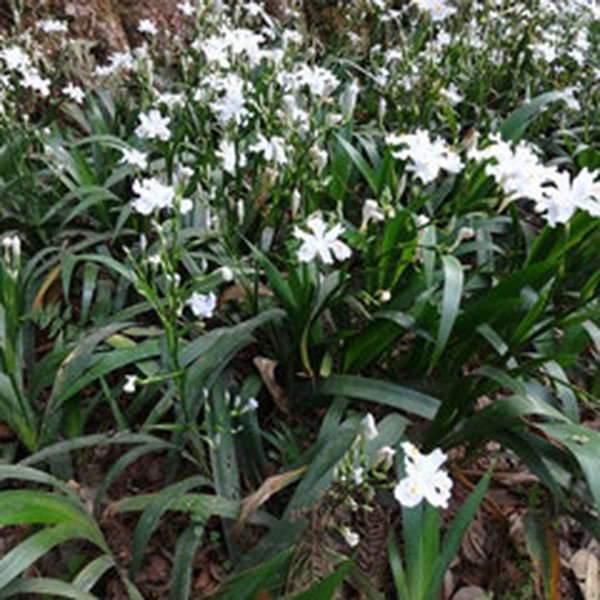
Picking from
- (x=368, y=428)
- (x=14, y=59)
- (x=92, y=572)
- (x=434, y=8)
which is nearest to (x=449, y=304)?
(x=368, y=428)

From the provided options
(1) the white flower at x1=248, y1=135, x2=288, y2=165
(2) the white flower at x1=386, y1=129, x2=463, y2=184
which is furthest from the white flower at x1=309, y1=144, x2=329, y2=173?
(2) the white flower at x1=386, y1=129, x2=463, y2=184

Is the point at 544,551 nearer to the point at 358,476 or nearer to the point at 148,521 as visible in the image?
the point at 358,476

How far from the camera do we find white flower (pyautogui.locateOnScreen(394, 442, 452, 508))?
47.9 inches

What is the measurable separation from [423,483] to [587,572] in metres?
0.83

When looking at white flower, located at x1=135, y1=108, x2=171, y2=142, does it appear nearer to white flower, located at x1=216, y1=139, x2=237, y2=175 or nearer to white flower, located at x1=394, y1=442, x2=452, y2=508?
white flower, located at x1=216, y1=139, x2=237, y2=175

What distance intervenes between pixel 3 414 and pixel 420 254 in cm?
118

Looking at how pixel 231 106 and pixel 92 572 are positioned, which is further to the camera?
pixel 231 106

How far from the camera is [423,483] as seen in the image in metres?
1.24

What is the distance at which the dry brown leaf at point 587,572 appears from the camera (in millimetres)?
1717

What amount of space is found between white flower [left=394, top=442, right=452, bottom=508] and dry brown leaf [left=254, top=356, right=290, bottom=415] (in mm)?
653

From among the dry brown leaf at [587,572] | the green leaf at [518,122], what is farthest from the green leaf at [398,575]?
the green leaf at [518,122]

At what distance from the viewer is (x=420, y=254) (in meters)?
1.89

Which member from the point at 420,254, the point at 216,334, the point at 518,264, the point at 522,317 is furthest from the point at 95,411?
the point at 518,264

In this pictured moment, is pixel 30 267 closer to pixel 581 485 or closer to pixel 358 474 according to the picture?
pixel 358 474
